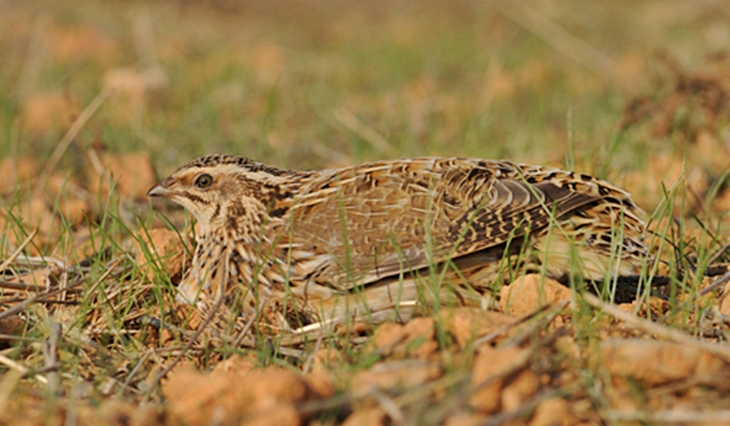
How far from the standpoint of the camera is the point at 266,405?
123 inches

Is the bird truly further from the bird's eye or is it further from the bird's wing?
the bird's eye

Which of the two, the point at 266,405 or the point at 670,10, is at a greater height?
the point at 670,10

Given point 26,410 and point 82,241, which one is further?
point 82,241

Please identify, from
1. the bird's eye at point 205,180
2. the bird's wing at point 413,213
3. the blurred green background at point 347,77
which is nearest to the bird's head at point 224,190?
the bird's eye at point 205,180

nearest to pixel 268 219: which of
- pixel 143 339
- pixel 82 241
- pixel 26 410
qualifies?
pixel 143 339

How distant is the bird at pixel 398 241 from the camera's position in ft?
14.9

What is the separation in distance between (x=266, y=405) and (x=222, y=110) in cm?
737

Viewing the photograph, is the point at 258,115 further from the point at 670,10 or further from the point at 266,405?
the point at 670,10

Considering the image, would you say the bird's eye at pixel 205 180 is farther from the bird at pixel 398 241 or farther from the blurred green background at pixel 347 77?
the blurred green background at pixel 347 77

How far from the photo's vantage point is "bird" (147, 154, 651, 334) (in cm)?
454

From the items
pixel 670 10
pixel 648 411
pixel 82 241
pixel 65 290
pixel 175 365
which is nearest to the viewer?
pixel 648 411

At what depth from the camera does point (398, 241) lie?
15.4ft

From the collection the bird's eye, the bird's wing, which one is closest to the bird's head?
the bird's eye

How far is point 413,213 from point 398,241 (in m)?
0.18
